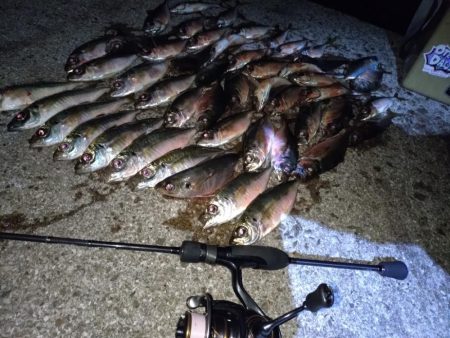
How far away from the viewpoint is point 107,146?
110 inches

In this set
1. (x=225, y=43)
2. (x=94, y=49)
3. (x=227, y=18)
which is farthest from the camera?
(x=227, y=18)

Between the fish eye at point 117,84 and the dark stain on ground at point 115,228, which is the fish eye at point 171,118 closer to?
the fish eye at point 117,84

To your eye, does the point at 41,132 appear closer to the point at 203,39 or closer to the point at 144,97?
the point at 144,97

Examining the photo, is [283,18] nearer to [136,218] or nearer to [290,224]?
[290,224]

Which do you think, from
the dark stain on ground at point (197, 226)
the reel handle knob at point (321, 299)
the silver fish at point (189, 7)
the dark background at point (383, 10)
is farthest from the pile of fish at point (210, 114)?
the dark background at point (383, 10)

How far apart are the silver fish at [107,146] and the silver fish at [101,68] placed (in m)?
0.97

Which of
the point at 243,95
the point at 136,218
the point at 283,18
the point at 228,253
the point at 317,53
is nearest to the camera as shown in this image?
the point at 228,253

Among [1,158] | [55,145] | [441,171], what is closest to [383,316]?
[441,171]

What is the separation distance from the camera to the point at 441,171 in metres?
3.50

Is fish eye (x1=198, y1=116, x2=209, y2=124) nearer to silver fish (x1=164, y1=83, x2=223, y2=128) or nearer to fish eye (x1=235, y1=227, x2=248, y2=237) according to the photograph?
silver fish (x1=164, y1=83, x2=223, y2=128)

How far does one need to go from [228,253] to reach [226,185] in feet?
2.25

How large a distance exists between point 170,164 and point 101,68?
1568 millimetres

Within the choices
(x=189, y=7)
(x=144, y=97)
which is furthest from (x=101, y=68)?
(x=189, y=7)

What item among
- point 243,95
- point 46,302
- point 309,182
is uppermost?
point 243,95
